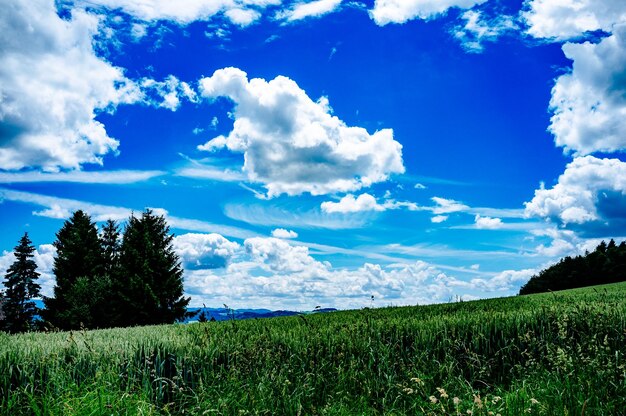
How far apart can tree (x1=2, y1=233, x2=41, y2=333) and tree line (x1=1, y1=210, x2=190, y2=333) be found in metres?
0.12

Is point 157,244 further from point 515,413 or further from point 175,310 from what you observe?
point 515,413

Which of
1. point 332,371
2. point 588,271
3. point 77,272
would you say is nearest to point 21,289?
point 77,272

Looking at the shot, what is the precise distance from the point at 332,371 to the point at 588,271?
242ft

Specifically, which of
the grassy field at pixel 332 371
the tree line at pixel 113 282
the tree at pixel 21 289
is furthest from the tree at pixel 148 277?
the grassy field at pixel 332 371

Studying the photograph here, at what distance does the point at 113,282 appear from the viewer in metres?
39.4

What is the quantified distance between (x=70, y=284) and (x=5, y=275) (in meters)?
10.9

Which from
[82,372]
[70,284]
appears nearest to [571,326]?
[82,372]

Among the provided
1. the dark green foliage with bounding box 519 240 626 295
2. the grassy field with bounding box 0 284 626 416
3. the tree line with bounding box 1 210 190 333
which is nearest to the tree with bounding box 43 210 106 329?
the tree line with bounding box 1 210 190 333

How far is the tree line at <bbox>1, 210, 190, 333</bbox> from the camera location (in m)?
38.0

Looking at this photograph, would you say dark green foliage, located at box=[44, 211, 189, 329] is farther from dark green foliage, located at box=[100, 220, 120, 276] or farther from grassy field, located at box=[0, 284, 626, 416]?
grassy field, located at box=[0, 284, 626, 416]

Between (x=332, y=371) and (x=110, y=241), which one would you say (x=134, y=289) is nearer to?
(x=110, y=241)

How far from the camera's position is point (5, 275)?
4856cm

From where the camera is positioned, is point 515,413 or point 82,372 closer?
point 515,413

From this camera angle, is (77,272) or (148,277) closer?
(148,277)
